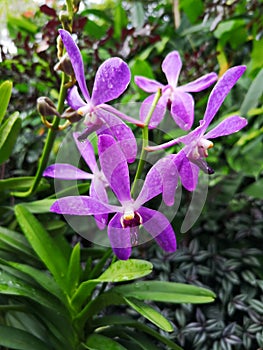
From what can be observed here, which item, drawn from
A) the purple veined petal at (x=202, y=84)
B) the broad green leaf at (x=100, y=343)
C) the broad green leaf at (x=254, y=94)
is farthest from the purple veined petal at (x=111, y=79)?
the broad green leaf at (x=254, y=94)

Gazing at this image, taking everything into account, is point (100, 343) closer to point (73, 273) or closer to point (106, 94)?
point (73, 273)

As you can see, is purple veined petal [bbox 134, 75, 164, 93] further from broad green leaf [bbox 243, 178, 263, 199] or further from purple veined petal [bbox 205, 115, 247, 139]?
broad green leaf [bbox 243, 178, 263, 199]

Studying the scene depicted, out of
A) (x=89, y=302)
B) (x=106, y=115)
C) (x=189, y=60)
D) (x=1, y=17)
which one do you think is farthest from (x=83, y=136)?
(x=1, y=17)

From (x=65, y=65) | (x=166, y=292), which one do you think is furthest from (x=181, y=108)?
(x=166, y=292)

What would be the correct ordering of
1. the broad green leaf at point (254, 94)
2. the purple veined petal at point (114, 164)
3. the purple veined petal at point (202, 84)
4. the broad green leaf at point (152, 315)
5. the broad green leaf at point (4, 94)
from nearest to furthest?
the purple veined petal at point (114, 164)
the broad green leaf at point (152, 315)
the purple veined petal at point (202, 84)
the broad green leaf at point (4, 94)
the broad green leaf at point (254, 94)

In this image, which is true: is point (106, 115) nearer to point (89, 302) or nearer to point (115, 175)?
point (115, 175)

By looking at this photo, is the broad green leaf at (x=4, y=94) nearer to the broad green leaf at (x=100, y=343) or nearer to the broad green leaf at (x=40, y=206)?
the broad green leaf at (x=40, y=206)
